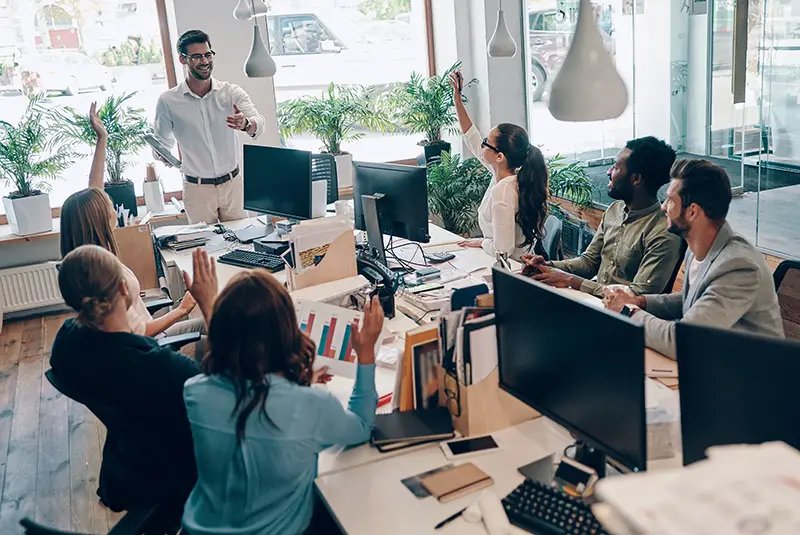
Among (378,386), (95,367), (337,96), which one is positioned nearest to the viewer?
(95,367)

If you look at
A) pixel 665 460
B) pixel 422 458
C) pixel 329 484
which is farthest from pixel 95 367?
pixel 665 460

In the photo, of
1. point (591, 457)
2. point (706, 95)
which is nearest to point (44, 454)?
point (591, 457)

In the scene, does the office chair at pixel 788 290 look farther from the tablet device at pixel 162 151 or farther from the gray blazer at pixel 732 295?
the tablet device at pixel 162 151

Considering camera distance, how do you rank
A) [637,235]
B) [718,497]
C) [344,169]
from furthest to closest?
[344,169]
[637,235]
[718,497]

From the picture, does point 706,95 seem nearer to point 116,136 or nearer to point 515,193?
point 515,193

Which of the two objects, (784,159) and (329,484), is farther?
(784,159)

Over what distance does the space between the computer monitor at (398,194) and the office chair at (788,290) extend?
1.50 meters

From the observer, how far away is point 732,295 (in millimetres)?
2410

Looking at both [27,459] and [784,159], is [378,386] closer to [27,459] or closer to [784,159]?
[27,459]

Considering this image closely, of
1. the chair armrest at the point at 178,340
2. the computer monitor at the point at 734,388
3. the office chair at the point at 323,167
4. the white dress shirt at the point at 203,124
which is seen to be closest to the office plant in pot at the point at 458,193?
the office chair at the point at 323,167

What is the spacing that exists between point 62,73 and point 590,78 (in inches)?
201

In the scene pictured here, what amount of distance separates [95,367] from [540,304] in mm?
1282

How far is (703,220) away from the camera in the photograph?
100 inches

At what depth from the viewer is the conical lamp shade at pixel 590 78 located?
Result: 205cm
